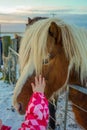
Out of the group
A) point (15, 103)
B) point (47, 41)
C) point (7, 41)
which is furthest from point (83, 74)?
point (7, 41)

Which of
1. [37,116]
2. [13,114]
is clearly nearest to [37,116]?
[37,116]

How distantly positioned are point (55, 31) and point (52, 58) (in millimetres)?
159

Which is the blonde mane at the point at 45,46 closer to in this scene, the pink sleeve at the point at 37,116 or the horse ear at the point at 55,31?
the horse ear at the point at 55,31

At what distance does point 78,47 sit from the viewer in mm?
1961

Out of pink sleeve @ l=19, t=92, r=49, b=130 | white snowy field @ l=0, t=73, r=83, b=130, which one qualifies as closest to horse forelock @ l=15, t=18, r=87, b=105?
pink sleeve @ l=19, t=92, r=49, b=130

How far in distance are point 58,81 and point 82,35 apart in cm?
31

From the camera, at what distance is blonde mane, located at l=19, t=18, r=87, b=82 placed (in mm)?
1904

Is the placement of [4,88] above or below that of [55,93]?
below

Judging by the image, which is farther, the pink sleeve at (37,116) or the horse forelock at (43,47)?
the horse forelock at (43,47)

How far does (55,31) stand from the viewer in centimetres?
192

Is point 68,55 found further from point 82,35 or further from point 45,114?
point 45,114

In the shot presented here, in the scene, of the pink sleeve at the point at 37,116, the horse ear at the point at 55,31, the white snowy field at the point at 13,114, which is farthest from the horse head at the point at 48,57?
the white snowy field at the point at 13,114

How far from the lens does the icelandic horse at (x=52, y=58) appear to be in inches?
75.0

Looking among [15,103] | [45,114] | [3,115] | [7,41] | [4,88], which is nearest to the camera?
[45,114]
